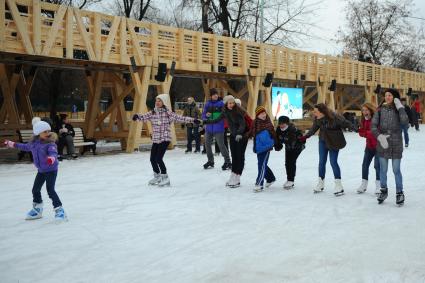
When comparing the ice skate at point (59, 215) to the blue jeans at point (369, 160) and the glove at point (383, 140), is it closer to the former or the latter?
the glove at point (383, 140)

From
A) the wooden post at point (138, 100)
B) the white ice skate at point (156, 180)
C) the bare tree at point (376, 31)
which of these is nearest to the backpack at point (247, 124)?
the white ice skate at point (156, 180)

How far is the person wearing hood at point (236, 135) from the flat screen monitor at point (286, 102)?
12.6 m

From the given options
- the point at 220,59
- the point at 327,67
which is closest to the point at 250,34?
the point at 327,67

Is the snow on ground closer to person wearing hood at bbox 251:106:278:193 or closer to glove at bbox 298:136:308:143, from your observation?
person wearing hood at bbox 251:106:278:193

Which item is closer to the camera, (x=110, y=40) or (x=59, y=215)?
(x=59, y=215)

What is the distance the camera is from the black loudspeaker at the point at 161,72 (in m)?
15.5

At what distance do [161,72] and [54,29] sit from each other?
400 cm

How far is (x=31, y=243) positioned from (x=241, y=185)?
14.8ft

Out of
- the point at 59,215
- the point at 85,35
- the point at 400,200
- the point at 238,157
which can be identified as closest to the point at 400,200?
the point at 400,200

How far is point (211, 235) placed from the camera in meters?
5.52

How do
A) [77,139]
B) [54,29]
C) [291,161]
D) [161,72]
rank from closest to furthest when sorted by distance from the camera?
[291,161], [54,29], [77,139], [161,72]

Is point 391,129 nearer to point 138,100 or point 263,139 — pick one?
point 263,139

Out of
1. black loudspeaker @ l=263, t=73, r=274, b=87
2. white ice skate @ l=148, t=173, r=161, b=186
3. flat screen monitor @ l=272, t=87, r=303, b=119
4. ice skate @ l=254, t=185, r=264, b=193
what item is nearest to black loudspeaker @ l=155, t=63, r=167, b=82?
black loudspeaker @ l=263, t=73, r=274, b=87

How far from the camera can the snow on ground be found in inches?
169
